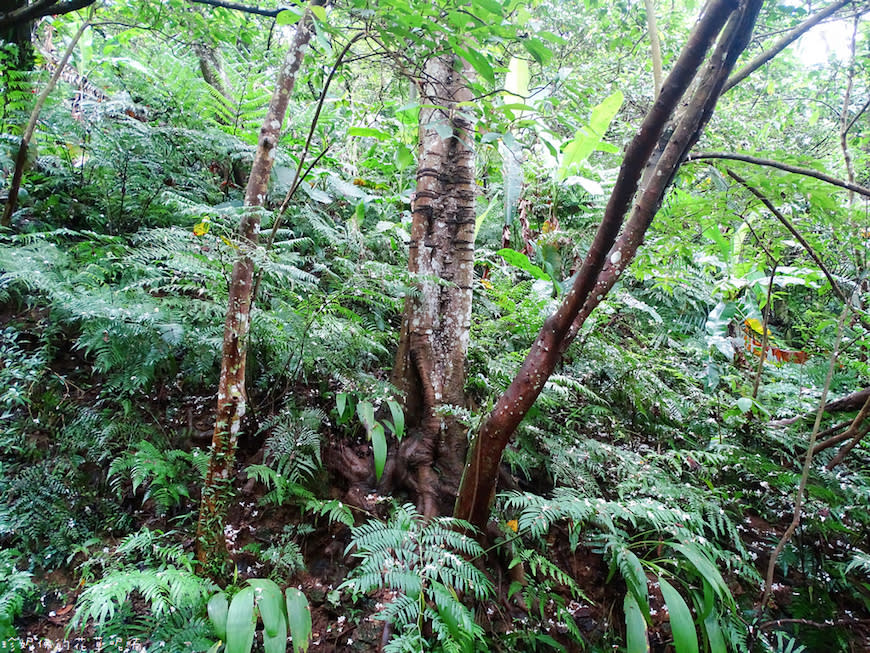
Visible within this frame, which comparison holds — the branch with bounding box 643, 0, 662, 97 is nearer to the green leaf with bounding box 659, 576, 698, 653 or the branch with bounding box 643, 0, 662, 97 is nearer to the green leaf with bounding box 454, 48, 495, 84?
the green leaf with bounding box 454, 48, 495, 84

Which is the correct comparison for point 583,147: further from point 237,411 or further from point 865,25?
point 865,25

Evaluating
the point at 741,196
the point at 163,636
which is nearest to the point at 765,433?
the point at 741,196

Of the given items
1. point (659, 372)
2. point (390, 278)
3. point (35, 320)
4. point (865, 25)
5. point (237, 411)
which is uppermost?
point (865, 25)

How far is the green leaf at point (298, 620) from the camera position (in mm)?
1434

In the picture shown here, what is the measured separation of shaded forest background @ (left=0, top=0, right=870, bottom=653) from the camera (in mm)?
1560

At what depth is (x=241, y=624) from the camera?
137cm

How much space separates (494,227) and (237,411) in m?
3.48

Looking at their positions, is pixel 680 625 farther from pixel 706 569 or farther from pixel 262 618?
pixel 262 618

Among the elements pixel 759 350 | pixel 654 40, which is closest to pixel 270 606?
pixel 654 40

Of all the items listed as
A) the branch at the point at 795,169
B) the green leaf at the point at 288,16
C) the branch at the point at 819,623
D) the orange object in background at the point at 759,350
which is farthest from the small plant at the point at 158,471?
the orange object in background at the point at 759,350

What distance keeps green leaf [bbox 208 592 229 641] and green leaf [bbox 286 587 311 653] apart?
199 millimetres

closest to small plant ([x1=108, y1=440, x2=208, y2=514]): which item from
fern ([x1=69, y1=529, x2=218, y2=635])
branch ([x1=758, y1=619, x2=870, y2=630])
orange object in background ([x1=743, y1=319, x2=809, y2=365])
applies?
fern ([x1=69, y1=529, x2=218, y2=635])

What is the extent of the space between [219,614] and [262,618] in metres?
0.15

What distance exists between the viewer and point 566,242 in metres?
4.33
